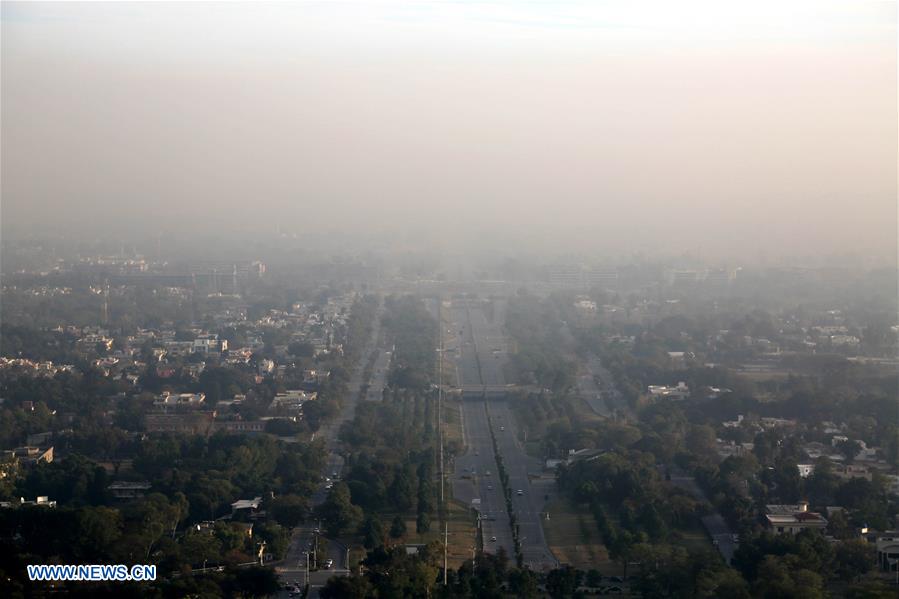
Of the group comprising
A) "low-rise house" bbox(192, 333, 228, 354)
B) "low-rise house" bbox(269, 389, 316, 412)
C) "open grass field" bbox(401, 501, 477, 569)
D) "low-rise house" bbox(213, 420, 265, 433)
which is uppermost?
"low-rise house" bbox(192, 333, 228, 354)

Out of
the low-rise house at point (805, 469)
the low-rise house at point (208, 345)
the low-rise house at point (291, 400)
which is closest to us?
the low-rise house at point (805, 469)

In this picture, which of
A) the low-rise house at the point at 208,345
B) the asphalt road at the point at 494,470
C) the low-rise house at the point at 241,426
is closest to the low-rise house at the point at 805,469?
the asphalt road at the point at 494,470

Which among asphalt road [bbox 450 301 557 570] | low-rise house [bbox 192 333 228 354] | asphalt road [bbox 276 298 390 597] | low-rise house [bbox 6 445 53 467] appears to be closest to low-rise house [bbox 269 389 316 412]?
asphalt road [bbox 276 298 390 597]

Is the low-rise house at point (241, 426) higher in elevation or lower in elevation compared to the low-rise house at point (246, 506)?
higher

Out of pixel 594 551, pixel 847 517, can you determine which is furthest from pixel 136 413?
pixel 847 517

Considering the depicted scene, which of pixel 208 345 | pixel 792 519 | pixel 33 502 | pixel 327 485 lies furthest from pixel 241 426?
pixel 792 519

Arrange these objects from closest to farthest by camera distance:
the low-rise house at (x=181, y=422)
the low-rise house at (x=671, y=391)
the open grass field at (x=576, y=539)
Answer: the open grass field at (x=576, y=539) < the low-rise house at (x=181, y=422) < the low-rise house at (x=671, y=391)

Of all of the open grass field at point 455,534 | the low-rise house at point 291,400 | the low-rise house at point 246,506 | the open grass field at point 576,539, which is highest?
the low-rise house at point 291,400

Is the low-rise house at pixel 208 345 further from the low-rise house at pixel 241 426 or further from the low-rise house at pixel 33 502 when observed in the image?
the low-rise house at pixel 33 502

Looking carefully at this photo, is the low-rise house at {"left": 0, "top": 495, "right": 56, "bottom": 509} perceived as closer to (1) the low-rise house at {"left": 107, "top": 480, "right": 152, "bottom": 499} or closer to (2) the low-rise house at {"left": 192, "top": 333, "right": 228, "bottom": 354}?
(1) the low-rise house at {"left": 107, "top": 480, "right": 152, "bottom": 499}

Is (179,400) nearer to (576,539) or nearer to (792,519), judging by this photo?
(576,539)

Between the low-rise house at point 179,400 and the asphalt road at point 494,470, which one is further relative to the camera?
the low-rise house at point 179,400
